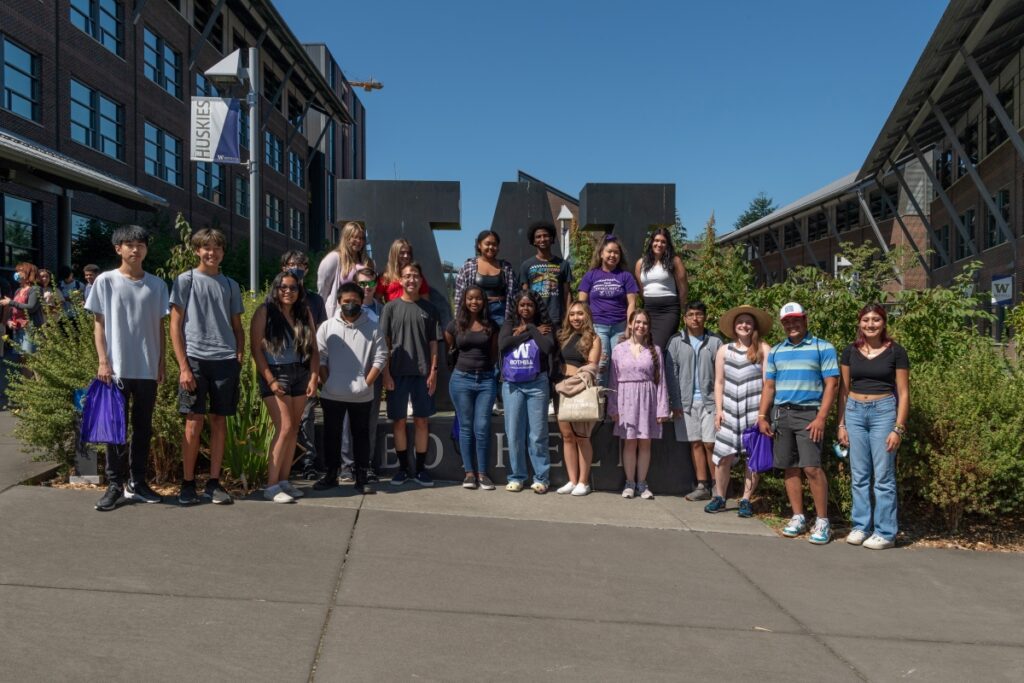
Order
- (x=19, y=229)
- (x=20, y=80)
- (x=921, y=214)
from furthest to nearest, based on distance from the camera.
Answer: (x=921, y=214) < (x=20, y=80) < (x=19, y=229)

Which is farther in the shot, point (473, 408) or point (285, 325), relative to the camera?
point (473, 408)

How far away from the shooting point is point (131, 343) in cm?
561

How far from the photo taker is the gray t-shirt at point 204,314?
227 inches

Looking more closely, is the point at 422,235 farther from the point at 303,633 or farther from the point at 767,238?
the point at 767,238

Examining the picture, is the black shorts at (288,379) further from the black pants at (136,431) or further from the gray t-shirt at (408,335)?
the gray t-shirt at (408,335)

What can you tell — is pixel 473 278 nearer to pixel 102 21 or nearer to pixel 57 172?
pixel 57 172

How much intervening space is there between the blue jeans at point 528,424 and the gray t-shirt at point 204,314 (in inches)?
93.0

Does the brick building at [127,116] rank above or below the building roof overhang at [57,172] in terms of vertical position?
above

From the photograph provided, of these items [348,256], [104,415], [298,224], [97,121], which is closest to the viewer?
[104,415]

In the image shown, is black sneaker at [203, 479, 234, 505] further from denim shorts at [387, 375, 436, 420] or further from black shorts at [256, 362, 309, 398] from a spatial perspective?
denim shorts at [387, 375, 436, 420]

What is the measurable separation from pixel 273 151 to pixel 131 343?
39642 millimetres

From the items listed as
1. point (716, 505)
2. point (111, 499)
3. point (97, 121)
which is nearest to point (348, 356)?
point (111, 499)

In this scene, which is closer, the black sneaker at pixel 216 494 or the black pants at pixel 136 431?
the black pants at pixel 136 431

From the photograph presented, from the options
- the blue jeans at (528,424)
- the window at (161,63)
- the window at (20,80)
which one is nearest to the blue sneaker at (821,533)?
the blue jeans at (528,424)
